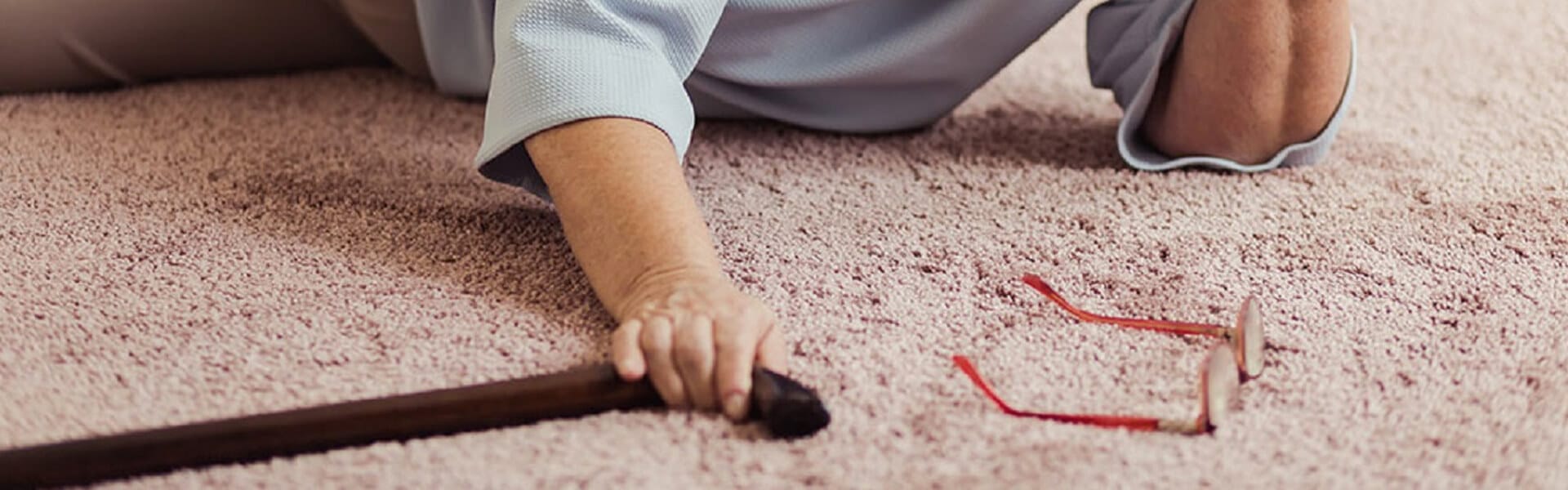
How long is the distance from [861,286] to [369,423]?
28cm

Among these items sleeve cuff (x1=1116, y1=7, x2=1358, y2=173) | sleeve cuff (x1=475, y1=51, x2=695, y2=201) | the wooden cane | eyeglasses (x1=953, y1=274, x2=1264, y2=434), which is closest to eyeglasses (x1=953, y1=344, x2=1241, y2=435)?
eyeglasses (x1=953, y1=274, x2=1264, y2=434)

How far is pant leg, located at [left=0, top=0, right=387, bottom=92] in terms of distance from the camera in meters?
1.15

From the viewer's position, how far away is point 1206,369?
2.15ft

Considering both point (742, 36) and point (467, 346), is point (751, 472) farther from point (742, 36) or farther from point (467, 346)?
point (742, 36)

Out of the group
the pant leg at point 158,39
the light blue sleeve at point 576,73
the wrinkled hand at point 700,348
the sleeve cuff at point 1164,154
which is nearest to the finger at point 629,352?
the wrinkled hand at point 700,348

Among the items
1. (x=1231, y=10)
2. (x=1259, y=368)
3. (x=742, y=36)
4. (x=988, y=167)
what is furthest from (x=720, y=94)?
(x=1259, y=368)

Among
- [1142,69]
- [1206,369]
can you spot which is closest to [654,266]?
[1206,369]

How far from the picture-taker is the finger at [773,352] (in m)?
0.67

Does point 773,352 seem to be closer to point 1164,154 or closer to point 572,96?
point 572,96

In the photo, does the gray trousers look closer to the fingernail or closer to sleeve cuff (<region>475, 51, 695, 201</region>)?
sleeve cuff (<region>475, 51, 695, 201</region>)

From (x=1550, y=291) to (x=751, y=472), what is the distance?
465 mm

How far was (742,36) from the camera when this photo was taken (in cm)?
101

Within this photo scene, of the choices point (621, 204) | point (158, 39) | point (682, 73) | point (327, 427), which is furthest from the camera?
point (158, 39)

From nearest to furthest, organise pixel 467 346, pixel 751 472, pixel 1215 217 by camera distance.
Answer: pixel 751 472 < pixel 467 346 < pixel 1215 217
